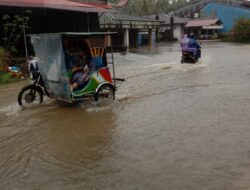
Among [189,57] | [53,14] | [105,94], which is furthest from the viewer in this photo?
[53,14]

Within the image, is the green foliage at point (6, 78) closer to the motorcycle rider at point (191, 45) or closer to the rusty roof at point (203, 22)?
the motorcycle rider at point (191, 45)

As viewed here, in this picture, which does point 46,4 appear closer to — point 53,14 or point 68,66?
point 53,14

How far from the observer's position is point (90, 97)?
9.95m

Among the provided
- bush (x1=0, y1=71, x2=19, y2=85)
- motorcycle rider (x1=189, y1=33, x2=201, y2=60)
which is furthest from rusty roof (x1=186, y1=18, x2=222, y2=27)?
bush (x1=0, y1=71, x2=19, y2=85)

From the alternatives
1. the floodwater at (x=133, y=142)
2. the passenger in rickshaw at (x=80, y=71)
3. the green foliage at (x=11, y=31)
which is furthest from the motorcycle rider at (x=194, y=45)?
the passenger in rickshaw at (x=80, y=71)

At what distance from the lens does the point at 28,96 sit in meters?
10.0

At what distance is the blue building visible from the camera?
180 feet

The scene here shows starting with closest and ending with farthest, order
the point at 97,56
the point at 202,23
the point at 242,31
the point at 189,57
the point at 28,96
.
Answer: the point at 97,56, the point at 28,96, the point at 189,57, the point at 242,31, the point at 202,23

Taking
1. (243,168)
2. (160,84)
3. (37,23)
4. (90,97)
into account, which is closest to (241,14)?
(37,23)

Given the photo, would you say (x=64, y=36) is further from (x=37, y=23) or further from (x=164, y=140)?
(x=37, y=23)

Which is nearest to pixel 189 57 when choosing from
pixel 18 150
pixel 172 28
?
pixel 18 150

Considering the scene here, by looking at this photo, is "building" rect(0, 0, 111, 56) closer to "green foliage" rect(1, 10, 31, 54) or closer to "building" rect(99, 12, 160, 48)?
"green foliage" rect(1, 10, 31, 54)

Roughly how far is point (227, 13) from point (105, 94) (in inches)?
1986

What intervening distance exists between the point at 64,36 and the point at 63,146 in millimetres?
3262
